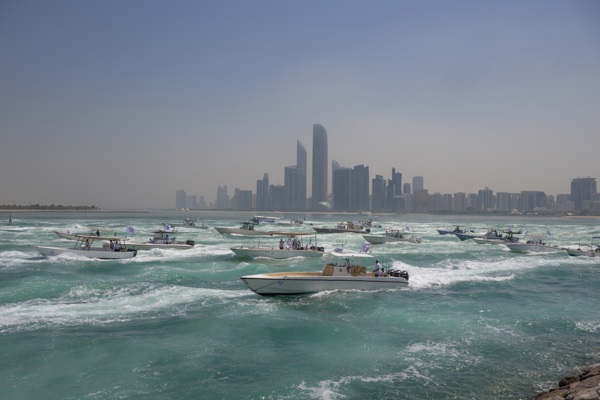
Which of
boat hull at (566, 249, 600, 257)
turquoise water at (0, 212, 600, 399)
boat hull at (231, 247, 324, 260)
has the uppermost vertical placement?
boat hull at (231, 247, 324, 260)

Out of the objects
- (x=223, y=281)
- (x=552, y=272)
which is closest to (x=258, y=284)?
(x=223, y=281)

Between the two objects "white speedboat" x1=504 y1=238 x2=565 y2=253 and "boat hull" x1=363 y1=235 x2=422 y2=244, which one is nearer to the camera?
"white speedboat" x1=504 y1=238 x2=565 y2=253

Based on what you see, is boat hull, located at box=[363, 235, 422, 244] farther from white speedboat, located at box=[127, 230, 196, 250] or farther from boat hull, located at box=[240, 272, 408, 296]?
boat hull, located at box=[240, 272, 408, 296]

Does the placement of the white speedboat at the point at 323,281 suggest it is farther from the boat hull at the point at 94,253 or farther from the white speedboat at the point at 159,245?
the white speedboat at the point at 159,245

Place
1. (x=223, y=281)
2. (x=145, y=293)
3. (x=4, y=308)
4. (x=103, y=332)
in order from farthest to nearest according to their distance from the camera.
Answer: (x=223, y=281), (x=145, y=293), (x=4, y=308), (x=103, y=332)

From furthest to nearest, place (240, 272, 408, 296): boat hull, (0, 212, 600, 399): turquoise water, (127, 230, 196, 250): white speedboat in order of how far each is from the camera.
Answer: (127, 230, 196, 250): white speedboat < (240, 272, 408, 296): boat hull < (0, 212, 600, 399): turquoise water

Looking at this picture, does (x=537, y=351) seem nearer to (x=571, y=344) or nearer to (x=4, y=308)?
(x=571, y=344)

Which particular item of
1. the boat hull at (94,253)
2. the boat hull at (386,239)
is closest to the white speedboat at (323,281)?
the boat hull at (94,253)

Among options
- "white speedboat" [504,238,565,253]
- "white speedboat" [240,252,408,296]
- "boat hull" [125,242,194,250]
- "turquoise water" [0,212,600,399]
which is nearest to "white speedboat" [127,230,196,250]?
"boat hull" [125,242,194,250]
